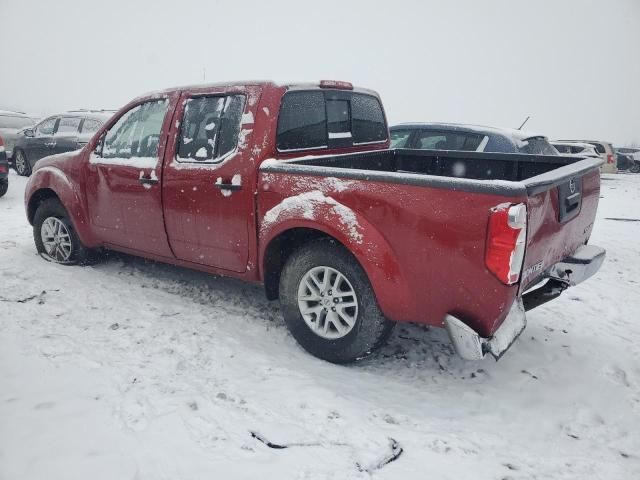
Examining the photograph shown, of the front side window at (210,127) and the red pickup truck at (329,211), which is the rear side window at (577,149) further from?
the front side window at (210,127)

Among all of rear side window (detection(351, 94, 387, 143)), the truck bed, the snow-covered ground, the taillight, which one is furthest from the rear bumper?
rear side window (detection(351, 94, 387, 143))

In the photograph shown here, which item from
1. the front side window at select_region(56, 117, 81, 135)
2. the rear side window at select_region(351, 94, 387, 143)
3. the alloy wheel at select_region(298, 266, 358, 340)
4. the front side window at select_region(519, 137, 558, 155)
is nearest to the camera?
Answer: the alloy wheel at select_region(298, 266, 358, 340)

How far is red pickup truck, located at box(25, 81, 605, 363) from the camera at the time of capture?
2562 millimetres

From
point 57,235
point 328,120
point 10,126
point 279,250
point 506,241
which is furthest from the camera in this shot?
point 10,126

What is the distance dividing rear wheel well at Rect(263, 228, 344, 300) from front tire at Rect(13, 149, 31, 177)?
Result: 35.2ft

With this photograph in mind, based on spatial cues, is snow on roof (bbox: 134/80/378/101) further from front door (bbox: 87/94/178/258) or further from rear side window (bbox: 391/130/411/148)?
rear side window (bbox: 391/130/411/148)

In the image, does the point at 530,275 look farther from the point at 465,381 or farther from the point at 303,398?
the point at 303,398

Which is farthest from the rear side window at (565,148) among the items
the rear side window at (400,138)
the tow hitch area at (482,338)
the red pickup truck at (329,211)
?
the tow hitch area at (482,338)

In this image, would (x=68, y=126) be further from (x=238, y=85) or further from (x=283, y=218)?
(x=283, y=218)

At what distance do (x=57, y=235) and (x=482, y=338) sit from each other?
445 cm

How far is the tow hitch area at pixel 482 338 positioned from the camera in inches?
100

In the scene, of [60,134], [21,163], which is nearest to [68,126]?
[60,134]

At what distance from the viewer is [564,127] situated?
57188 mm

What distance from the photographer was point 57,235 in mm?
5051
